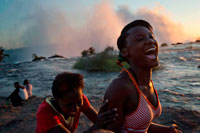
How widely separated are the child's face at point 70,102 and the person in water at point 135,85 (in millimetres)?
497

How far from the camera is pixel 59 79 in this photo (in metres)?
1.90

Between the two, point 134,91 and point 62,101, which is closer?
point 134,91

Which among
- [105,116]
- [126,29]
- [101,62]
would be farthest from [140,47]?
[101,62]

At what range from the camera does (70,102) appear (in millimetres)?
1907

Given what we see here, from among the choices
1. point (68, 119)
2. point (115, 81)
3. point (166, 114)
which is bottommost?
point (166, 114)

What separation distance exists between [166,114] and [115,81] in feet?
10.3

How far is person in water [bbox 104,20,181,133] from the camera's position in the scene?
58.8 inches

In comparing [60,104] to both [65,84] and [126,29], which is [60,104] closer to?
[65,84]

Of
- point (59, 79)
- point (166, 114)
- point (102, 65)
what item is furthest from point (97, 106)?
point (102, 65)

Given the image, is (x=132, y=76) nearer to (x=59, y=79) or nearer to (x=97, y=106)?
(x=59, y=79)

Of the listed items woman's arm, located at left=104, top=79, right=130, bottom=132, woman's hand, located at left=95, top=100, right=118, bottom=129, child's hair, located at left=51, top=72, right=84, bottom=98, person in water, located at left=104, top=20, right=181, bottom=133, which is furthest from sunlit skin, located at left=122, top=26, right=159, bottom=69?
child's hair, located at left=51, top=72, right=84, bottom=98

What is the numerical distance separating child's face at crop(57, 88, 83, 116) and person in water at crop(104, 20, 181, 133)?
1.63 feet

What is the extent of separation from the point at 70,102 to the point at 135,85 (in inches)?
30.2

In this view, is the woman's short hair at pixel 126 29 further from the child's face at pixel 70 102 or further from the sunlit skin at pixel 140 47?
the child's face at pixel 70 102
